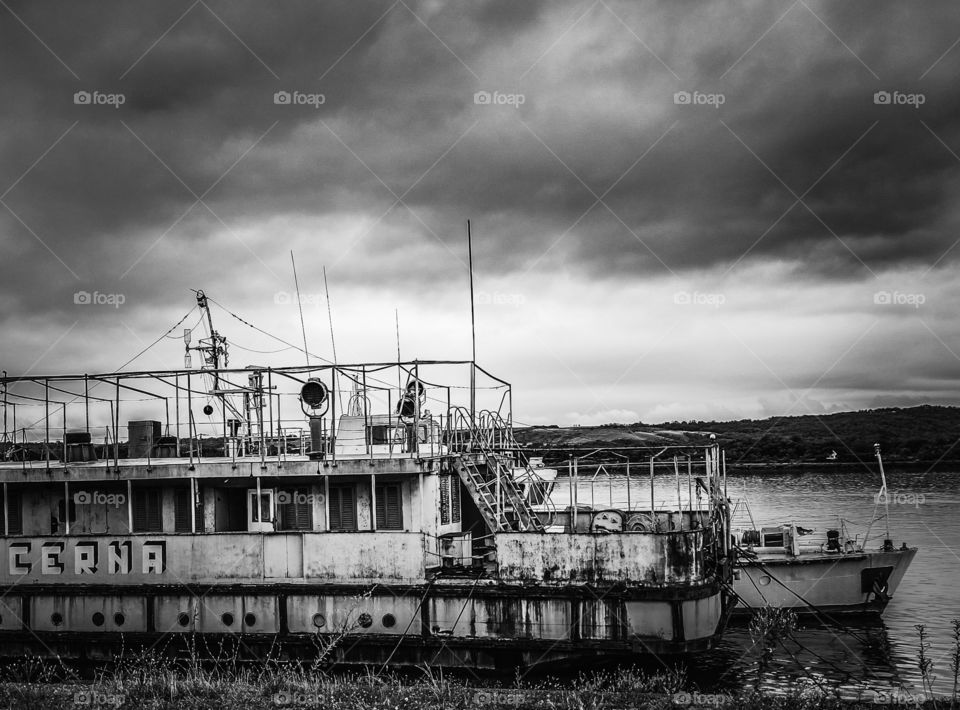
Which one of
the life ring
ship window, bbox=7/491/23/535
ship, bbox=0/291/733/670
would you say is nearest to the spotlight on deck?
ship, bbox=0/291/733/670

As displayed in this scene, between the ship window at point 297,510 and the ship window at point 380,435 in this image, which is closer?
the ship window at point 297,510

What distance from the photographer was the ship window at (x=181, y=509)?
21266 mm

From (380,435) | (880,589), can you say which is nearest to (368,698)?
(380,435)

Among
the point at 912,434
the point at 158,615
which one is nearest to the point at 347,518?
the point at 158,615

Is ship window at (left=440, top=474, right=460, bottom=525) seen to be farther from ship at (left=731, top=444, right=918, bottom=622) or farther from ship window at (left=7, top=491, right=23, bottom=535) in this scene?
ship at (left=731, top=444, right=918, bottom=622)

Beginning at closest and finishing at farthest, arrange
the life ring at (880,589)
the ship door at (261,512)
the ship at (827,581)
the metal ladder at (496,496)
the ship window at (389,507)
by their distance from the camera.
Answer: the metal ladder at (496,496) → the ship window at (389,507) → the ship door at (261,512) → the ship at (827,581) → the life ring at (880,589)

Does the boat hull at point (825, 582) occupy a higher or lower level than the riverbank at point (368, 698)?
lower

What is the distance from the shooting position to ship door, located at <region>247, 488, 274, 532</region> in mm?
A: 20891
